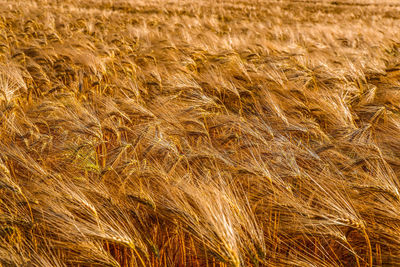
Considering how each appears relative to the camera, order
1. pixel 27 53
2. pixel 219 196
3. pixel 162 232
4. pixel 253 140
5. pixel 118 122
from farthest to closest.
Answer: pixel 27 53, pixel 118 122, pixel 253 140, pixel 162 232, pixel 219 196

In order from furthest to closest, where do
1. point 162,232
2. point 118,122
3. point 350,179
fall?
point 118,122 < point 350,179 < point 162,232

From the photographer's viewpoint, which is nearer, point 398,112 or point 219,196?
point 219,196

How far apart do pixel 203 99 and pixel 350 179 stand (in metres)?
1.08

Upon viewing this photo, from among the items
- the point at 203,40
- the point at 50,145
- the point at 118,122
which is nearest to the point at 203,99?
the point at 118,122

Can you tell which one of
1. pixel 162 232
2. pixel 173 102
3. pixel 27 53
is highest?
pixel 27 53

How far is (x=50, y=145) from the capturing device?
138cm

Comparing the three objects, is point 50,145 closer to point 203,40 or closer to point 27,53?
point 27,53

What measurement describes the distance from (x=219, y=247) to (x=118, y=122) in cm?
117

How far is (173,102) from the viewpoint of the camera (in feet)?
7.06

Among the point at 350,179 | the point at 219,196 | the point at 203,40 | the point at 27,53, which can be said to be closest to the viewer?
the point at 219,196

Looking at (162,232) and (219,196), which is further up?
(219,196)

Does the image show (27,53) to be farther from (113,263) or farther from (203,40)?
(113,263)

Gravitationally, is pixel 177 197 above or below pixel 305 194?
above

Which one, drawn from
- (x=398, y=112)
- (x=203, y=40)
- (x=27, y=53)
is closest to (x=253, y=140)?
(x=398, y=112)
